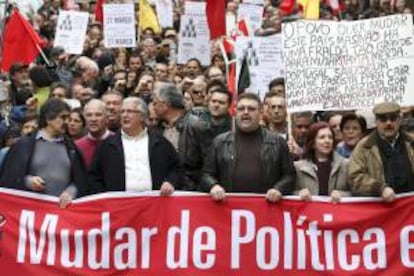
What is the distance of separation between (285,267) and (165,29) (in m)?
10.4

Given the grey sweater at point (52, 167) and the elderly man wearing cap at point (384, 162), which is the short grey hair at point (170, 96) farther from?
the elderly man wearing cap at point (384, 162)

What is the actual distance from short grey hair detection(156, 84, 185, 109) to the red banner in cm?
126

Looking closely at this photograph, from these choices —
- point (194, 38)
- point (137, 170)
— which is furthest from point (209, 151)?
point (194, 38)

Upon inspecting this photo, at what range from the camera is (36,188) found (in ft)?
31.3

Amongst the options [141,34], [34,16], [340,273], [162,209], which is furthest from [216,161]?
[34,16]

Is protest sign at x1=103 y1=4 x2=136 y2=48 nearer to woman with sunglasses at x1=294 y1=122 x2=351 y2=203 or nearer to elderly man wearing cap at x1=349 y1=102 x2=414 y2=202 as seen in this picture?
woman with sunglasses at x1=294 y1=122 x2=351 y2=203

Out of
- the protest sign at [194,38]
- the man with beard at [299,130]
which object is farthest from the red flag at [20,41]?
the man with beard at [299,130]

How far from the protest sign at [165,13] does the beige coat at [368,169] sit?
34.3ft

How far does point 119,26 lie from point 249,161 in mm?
7110

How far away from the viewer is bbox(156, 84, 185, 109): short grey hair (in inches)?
416

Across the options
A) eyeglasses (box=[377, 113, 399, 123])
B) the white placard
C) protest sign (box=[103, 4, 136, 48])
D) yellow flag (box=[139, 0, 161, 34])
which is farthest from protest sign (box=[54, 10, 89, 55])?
eyeglasses (box=[377, 113, 399, 123])

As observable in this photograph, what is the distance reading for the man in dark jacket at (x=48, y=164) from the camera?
9570mm

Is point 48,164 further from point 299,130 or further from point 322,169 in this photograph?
point 299,130

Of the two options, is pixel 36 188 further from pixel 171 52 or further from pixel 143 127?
pixel 171 52
